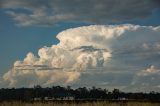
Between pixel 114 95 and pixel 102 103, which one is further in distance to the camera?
pixel 114 95

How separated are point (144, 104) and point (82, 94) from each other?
1954 inches

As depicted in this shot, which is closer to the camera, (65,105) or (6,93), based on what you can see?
(65,105)

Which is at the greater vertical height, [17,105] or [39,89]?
[39,89]

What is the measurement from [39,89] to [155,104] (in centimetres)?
5213

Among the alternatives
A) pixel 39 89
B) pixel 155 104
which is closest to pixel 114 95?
pixel 39 89

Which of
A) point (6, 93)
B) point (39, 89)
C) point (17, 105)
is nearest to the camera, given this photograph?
point (17, 105)

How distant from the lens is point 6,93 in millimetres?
72562

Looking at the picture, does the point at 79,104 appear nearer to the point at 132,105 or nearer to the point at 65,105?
the point at 65,105

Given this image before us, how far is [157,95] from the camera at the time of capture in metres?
73.8

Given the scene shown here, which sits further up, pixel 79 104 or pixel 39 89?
pixel 39 89

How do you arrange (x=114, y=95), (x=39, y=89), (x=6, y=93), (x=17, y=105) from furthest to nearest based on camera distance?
(x=39, y=89)
(x=114, y=95)
(x=6, y=93)
(x=17, y=105)

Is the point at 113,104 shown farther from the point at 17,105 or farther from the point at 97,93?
the point at 97,93

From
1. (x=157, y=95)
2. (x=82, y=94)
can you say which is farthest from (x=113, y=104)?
(x=82, y=94)

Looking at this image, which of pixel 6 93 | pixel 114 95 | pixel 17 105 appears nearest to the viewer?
pixel 17 105
